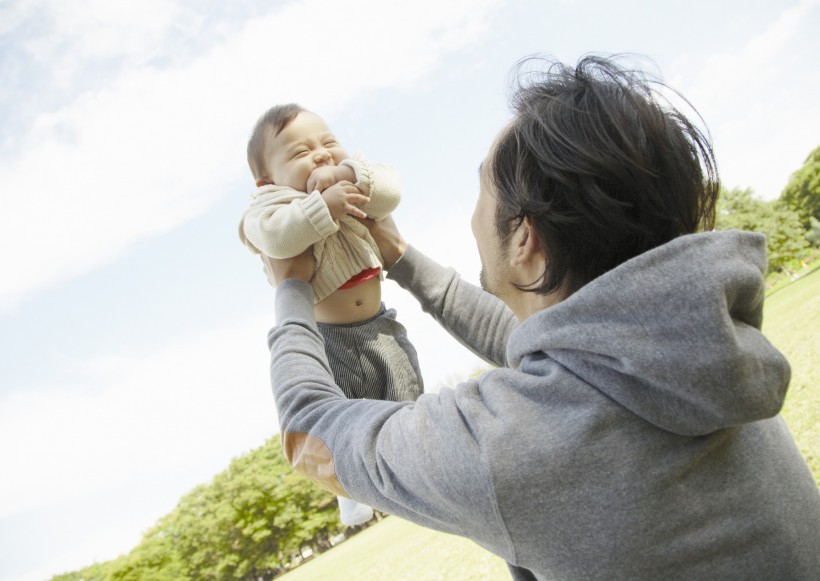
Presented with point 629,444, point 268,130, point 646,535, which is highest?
point 268,130

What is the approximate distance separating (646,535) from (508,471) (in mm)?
227

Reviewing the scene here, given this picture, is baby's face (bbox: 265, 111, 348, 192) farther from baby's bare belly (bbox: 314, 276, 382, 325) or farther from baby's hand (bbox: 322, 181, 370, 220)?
baby's bare belly (bbox: 314, 276, 382, 325)

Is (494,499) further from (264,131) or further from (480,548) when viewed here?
(480,548)

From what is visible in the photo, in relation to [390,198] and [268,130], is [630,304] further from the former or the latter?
[268,130]

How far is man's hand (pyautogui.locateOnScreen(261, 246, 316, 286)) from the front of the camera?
179cm

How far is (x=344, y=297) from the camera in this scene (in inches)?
77.5

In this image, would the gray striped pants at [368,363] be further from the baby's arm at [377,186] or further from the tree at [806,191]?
the tree at [806,191]

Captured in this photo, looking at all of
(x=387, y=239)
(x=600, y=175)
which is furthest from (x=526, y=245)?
(x=387, y=239)

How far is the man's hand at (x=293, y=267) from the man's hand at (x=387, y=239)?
0.90ft

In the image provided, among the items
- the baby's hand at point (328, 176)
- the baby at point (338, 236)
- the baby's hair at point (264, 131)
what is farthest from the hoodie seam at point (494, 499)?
the baby's hair at point (264, 131)

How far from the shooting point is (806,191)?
107 ft

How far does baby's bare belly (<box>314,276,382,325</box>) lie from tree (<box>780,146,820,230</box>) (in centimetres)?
3658

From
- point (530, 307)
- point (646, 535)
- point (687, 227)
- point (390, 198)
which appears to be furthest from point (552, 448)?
point (390, 198)

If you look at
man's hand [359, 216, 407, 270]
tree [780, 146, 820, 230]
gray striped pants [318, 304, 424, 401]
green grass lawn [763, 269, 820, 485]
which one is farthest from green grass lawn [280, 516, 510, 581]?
tree [780, 146, 820, 230]
